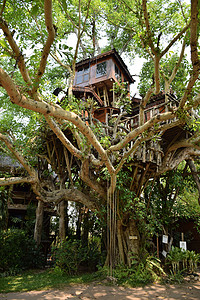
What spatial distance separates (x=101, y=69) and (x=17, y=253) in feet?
39.7

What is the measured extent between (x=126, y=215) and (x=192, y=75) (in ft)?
18.9

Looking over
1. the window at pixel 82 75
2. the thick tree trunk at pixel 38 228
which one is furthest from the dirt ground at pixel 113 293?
the window at pixel 82 75

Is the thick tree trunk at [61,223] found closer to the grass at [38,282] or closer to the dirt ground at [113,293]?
the grass at [38,282]

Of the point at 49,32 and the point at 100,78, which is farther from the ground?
the point at 100,78

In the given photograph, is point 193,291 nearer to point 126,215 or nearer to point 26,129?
point 126,215

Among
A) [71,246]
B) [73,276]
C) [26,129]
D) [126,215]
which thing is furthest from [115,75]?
[73,276]

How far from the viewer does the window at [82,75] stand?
15.9 m

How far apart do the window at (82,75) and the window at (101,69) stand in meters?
0.94

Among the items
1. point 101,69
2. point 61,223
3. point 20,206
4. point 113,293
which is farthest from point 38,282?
point 101,69

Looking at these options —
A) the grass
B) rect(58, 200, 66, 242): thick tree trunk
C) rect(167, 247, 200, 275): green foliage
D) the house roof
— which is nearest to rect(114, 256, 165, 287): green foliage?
rect(167, 247, 200, 275): green foliage

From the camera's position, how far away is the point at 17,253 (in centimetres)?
893

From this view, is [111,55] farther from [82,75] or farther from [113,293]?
[113,293]

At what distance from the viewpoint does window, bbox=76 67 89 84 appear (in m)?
15.9

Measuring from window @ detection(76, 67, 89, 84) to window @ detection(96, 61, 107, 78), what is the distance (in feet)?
3.09
